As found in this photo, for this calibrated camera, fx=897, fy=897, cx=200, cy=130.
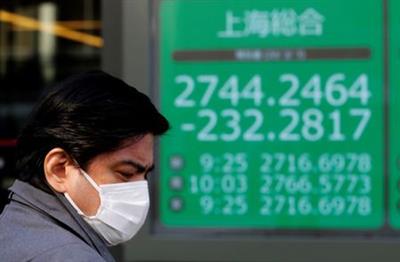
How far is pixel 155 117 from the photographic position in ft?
5.81

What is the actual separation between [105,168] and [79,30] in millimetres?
2924

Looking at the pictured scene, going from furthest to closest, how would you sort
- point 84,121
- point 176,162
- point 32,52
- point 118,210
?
point 32,52 → point 176,162 → point 118,210 → point 84,121

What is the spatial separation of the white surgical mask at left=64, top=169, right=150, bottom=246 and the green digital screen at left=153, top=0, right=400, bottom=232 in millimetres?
1970

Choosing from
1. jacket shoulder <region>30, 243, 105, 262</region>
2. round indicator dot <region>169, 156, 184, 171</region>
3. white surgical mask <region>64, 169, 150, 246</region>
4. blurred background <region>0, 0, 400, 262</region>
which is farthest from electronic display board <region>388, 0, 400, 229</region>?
jacket shoulder <region>30, 243, 105, 262</region>

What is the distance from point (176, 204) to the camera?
3.97m

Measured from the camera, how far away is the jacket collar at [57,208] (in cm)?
168

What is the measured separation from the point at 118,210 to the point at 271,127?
83.1 inches

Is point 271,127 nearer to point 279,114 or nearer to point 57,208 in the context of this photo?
point 279,114

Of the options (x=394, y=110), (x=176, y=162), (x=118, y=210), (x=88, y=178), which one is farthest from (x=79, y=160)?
(x=394, y=110)

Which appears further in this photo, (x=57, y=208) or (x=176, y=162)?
(x=176, y=162)

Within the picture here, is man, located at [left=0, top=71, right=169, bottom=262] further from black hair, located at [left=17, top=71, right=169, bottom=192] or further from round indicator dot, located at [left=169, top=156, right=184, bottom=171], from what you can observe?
round indicator dot, located at [left=169, top=156, right=184, bottom=171]

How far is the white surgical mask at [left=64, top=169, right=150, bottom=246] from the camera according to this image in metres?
1.78

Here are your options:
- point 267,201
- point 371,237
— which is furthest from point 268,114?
point 371,237

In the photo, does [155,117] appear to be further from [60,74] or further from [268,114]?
[60,74]
